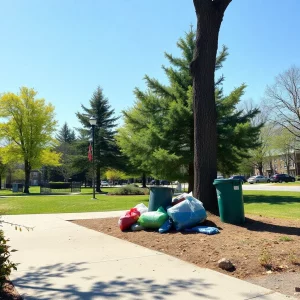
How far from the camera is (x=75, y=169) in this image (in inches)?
1610

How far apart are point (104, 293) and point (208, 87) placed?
272 inches

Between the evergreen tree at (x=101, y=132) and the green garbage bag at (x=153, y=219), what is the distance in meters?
30.0

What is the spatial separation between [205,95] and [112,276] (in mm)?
6205

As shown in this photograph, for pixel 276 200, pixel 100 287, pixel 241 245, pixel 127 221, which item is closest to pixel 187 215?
pixel 127 221

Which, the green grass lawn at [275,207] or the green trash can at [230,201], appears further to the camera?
the green grass lawn at [275,207]

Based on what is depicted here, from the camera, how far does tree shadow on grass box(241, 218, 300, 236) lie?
762 cm

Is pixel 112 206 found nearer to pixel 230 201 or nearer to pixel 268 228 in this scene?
pixel 230 201

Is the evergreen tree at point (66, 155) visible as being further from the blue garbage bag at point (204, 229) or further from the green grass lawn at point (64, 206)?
the blue garbage bag at point (204, 229)

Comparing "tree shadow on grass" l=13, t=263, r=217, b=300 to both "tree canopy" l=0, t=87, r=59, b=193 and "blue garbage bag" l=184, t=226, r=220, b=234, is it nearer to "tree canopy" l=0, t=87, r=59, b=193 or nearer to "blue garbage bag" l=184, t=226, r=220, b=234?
"blue garbage bag" l=184, t=226, r=220, b=234

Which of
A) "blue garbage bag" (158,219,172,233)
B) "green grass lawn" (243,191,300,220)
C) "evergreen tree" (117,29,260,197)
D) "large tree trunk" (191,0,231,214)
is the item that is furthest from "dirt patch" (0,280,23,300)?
"evergreen tree" (117,29,260,197)

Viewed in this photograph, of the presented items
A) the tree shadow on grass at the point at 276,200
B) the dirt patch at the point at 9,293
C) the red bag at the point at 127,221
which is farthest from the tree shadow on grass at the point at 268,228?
the tree shadow on grass at the point at 276,200

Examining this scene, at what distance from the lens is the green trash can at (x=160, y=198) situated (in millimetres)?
9320

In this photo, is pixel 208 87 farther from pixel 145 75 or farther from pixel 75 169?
pixel 75 169

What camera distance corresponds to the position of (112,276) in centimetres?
496
